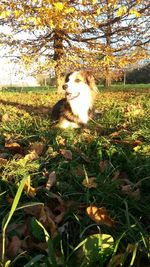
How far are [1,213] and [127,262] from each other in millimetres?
846

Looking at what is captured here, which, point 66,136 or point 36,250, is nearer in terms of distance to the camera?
point 36,250

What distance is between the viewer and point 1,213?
84.5 inches

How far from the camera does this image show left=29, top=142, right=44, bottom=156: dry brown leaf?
3.20 m

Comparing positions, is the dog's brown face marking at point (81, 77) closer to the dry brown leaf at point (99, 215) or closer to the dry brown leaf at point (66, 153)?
the dry brown leaf at point (66, 153)

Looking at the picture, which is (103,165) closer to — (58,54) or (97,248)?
(97,248)

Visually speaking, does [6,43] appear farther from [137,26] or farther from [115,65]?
[137,26]

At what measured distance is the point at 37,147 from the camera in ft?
10.8

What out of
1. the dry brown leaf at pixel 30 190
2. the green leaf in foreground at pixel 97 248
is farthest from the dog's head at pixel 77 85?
the green leaf in foreground at pixel 97 248

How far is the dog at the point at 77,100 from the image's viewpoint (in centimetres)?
502

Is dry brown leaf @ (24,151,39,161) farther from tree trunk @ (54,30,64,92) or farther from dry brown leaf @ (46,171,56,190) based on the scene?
tree trunk @ (54,30,64,92)

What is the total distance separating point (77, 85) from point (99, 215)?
3.49m

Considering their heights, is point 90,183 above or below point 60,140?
below

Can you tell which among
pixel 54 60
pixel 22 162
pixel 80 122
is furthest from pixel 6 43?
pixel 22 162

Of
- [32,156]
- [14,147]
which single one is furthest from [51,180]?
[14,147]
